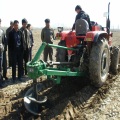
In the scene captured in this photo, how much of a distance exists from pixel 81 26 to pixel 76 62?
88cm

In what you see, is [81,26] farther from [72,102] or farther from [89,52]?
[72,102]

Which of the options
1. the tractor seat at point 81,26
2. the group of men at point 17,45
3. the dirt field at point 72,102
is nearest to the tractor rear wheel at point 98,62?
the dirt field at point 72,102

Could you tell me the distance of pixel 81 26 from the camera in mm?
6457

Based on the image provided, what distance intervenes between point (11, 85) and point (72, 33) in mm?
2161

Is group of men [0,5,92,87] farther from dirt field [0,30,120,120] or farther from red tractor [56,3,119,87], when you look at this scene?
dirt field [0,30,120,120]

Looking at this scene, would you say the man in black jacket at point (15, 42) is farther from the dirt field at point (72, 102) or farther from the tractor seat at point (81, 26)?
the tractor seat at point (81, 26)

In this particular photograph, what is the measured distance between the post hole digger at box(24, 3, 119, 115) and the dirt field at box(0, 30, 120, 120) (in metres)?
0.24

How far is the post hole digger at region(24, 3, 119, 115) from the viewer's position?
4953 millimetres

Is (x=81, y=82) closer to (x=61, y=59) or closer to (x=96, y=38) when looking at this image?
(x=61, y=59)

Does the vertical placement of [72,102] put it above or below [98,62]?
below

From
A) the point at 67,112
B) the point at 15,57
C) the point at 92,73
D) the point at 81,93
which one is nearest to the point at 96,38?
the point at 92,73

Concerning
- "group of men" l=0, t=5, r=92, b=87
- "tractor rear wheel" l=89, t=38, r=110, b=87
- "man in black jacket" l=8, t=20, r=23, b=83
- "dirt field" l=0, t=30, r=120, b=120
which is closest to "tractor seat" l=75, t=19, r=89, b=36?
"group of men" l=0, t=5, r=92, b=87

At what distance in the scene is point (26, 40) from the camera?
27.3ft

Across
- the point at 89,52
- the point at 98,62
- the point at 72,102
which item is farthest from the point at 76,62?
the point at 72,102
